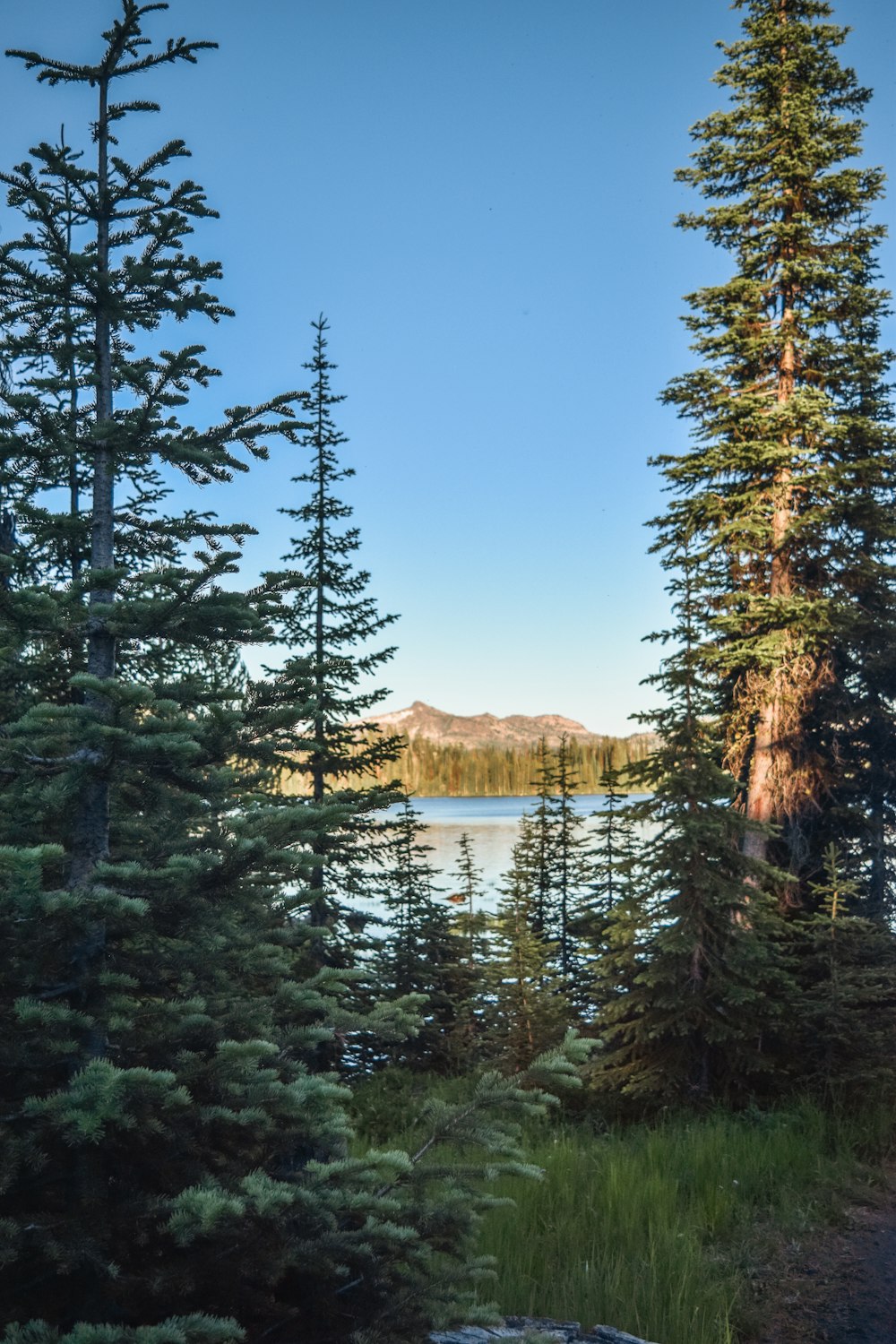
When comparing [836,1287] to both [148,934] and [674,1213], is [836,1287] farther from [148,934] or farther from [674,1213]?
[148,934]

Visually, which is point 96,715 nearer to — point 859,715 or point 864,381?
point 859,715

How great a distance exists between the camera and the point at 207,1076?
10.5 feet

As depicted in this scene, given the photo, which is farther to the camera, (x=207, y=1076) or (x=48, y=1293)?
(x=207, y=1076)

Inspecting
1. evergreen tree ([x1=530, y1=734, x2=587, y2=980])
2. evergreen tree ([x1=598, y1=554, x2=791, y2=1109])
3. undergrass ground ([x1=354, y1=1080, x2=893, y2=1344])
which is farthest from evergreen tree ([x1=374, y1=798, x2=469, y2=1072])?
undergrass ground ([x1=354, y1=1080, x2=893, y2=1344])

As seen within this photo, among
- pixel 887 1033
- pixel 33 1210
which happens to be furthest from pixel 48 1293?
pixel 887 1033

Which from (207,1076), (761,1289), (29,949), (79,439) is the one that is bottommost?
(761,1289)

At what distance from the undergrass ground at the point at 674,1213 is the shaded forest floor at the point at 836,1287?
11cm

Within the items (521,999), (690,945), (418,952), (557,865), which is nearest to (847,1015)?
(690,945)

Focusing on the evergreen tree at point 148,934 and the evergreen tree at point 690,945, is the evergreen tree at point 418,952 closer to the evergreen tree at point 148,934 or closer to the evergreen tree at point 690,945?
the evergreen tree at point 690,945

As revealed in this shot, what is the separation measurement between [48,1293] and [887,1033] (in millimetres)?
8859

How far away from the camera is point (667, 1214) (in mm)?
6191

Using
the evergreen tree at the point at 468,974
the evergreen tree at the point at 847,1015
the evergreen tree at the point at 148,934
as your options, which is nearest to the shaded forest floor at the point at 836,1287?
the evergreen tree at the point at 847,1015

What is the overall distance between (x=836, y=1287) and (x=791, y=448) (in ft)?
35.5

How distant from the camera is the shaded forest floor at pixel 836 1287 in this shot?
17.4 feet
